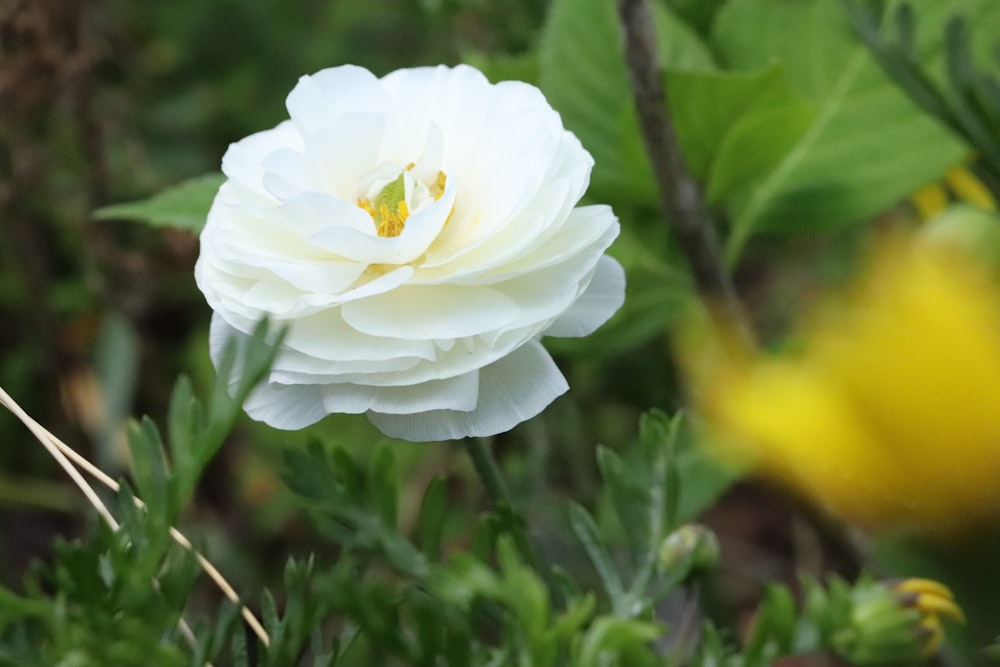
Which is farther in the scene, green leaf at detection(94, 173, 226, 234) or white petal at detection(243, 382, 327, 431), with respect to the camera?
green leaf at detection(94, 173, 226, 234)

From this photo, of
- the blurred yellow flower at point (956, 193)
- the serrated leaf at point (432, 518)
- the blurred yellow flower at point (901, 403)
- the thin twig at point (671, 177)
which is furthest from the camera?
the blurred yellow flower at point (956, 193)

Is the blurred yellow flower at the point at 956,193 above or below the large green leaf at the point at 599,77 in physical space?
below

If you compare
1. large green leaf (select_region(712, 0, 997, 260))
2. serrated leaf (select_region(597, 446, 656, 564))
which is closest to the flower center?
serrated leaf (select_region(597, 446, 656, 564))

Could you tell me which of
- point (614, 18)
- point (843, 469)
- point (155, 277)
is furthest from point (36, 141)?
point (843, 469)

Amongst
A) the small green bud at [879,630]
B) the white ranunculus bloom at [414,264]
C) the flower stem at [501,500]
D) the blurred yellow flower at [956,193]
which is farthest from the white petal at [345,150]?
the blurred yellow flower at [956,193]

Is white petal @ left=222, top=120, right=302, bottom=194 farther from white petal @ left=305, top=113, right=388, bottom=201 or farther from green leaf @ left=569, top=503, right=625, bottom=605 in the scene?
green leaf @ left=569, top=503, right=625, bottom=605

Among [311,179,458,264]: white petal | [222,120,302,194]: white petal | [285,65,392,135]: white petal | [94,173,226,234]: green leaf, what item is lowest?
[94,173,226,234]: green leaf

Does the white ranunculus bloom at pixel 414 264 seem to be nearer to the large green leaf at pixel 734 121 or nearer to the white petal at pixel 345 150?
the white petal at pixel 345 150
